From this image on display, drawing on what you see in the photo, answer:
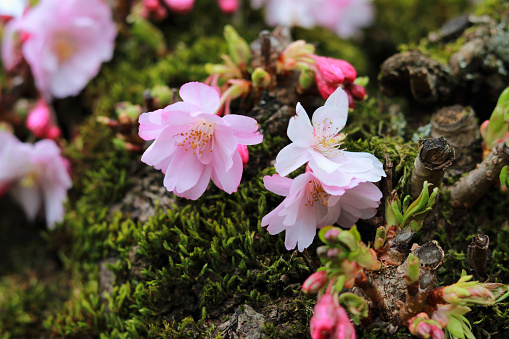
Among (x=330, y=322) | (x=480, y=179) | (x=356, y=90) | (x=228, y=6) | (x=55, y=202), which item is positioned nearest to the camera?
(x=330, y=322)

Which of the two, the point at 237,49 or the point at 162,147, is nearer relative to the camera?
the point at 162,147

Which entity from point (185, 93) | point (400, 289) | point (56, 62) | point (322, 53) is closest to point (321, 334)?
point (400, 289)

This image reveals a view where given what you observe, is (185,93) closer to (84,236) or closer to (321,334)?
(321,334)


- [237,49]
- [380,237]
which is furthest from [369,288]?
[237,49]

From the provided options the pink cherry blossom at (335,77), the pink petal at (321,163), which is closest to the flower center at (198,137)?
the pink petal at (321,163)

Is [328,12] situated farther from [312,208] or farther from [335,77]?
[312,208]

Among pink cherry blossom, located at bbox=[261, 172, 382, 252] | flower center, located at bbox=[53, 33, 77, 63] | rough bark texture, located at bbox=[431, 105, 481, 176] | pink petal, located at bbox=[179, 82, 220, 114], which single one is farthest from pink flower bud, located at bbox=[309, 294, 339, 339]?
flower center, located at bbox=[53, 33, 77, 63]

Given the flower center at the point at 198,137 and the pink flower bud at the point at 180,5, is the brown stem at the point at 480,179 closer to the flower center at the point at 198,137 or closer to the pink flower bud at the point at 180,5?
the flower center at the point at 198,137

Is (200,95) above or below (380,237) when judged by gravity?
above
